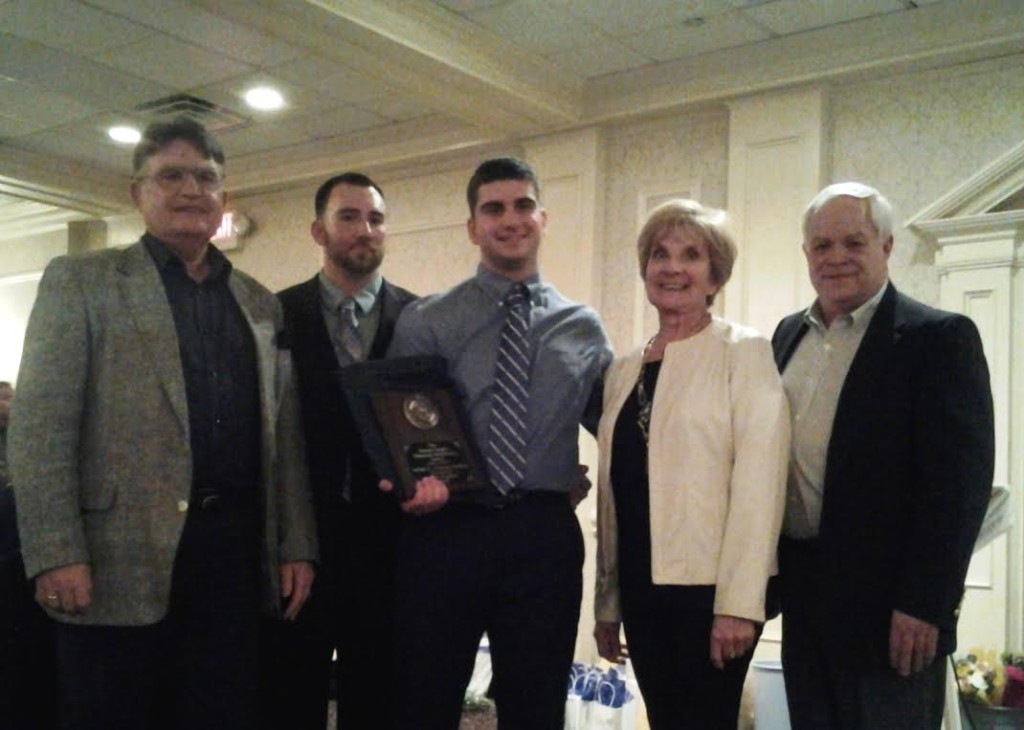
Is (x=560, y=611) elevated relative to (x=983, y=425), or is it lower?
lower

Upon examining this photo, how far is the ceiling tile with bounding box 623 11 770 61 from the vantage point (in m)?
4.03

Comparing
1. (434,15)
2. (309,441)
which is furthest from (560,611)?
(434,15)

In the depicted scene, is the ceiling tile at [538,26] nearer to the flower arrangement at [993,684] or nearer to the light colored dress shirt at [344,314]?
the light colored dress shirt at [344,314]

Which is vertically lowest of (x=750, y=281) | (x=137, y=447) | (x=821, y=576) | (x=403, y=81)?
(x=821, y=576)

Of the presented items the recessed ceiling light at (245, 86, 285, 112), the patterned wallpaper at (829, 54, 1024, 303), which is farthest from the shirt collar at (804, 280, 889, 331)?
the recessed ceiling light at (245, 86, 285, 112)

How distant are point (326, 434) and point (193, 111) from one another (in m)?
3.70

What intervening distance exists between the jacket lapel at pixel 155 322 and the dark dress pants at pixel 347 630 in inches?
20.5

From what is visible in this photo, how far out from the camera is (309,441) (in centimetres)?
221

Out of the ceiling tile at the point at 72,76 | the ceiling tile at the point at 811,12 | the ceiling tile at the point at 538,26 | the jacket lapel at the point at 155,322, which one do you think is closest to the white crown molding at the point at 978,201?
the ceiling tile at the point at 811,12

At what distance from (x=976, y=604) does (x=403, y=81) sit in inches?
123

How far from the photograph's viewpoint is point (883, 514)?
1811mm

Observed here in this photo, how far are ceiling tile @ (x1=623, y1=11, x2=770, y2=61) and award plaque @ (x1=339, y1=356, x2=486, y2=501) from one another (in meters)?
2.70

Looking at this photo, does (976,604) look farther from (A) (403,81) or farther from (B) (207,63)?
(B) (207,63)

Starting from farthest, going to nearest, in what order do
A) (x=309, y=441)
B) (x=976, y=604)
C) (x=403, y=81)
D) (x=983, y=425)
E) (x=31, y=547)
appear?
(x=403, y=81) → (x=976, y=604) → (x=309, y=441) → (x=983, y=425) → (x=31, y=547)
